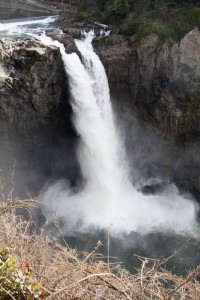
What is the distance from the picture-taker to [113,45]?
17531mm

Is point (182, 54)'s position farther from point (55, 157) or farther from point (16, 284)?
point (16, 284)

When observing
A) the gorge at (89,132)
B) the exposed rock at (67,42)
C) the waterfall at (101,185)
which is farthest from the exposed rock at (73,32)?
the exposed rock at (67,42)

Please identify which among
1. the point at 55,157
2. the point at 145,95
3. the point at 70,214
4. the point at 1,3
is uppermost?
the point at 1,3

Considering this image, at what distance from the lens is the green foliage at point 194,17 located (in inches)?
682

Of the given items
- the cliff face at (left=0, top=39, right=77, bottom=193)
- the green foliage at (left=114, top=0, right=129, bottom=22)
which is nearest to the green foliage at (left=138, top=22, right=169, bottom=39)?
the green foliage at (left=114, top=0, right=129, bottom=22)

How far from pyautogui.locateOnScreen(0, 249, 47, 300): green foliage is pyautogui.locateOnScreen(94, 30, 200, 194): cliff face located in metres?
14.1

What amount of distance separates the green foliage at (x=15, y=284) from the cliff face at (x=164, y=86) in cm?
1412

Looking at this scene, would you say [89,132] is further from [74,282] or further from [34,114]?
[74,282]

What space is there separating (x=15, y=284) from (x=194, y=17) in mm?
16541

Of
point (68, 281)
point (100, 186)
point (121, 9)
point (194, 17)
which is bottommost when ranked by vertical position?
point (100, 186)

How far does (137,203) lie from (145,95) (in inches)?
213

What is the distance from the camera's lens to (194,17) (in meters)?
17.5

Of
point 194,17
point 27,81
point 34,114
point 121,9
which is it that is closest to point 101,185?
point 34,114

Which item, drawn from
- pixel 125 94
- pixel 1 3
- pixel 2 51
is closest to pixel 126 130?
pixel 125 94
